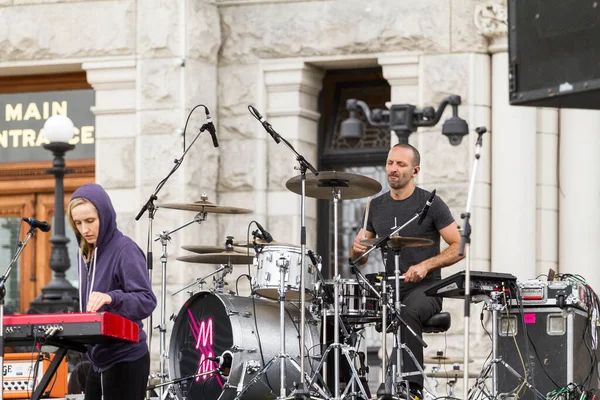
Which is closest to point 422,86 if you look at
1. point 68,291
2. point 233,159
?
point 233,159

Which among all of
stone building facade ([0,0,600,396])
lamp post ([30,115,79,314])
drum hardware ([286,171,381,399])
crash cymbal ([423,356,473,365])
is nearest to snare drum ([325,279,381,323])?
drum hardware ([286,171,381,399])

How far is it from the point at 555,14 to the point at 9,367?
21.4 feet

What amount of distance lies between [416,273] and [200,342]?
201 centimetres

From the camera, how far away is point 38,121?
16141mm

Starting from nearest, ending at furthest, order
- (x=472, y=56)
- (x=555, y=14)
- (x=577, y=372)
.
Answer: (x=555, y=14)
(x=577, y=372)
(x=472, y=56)

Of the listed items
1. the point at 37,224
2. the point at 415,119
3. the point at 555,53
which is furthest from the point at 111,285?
the point at 415,119

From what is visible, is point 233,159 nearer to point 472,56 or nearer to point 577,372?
point 472,56

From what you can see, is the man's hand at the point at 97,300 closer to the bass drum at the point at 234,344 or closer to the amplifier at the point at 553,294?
the bass drum at the point at 234,344

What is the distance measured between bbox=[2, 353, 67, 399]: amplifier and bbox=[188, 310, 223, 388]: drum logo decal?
44.4 inches

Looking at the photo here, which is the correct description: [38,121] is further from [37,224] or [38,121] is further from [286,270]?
[37,224]

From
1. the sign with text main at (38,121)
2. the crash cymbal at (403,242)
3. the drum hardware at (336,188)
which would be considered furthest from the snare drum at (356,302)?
the sign with text main at (38,121)

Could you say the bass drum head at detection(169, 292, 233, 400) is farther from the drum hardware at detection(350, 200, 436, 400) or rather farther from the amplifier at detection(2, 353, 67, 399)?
the drum hardware at detection(350, 200, 436, 400)

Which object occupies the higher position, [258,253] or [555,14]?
[555,14]

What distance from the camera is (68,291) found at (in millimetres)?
14938
